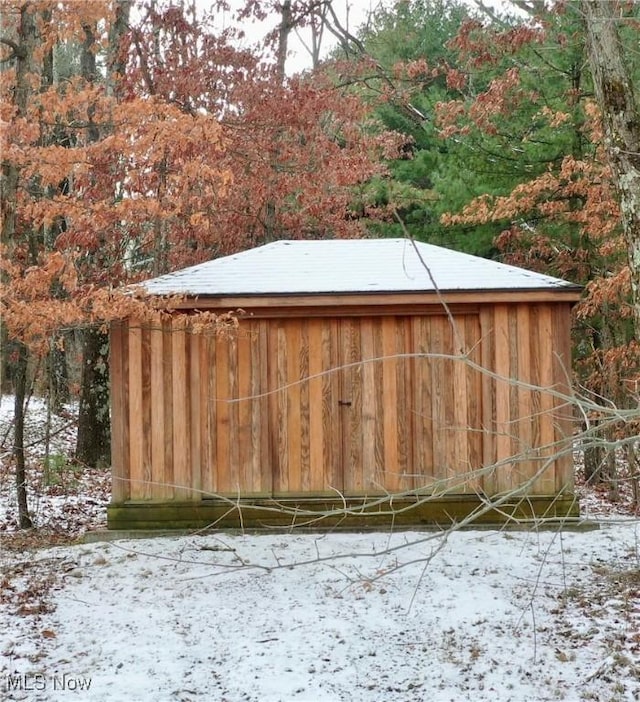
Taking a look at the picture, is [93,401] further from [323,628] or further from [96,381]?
[323,628]

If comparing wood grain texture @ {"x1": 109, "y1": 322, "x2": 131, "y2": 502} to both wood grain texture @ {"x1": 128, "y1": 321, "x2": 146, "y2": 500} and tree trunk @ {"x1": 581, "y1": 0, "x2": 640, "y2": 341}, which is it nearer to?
wood grain texture @ {"x1": 128, "y1": 321, "x2": 146, "y2": 500}

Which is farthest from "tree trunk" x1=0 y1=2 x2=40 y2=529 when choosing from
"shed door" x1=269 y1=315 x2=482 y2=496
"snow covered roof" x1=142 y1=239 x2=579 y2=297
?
"shed door" x1=269 y1=315 x2=482 y2=496

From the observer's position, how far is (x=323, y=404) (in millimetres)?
7742

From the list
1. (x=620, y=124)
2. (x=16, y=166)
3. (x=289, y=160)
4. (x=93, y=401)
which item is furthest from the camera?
(x=289, y=160)

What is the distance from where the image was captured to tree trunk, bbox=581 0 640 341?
5.40 metres

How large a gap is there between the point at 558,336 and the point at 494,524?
1.93 metres

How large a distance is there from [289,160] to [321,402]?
7.25m

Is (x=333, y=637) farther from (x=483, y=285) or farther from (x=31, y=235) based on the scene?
(x=31, y=235)

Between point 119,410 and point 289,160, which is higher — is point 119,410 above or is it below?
below

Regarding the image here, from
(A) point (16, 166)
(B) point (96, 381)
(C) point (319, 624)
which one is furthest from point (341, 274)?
(B) point (96, 381)

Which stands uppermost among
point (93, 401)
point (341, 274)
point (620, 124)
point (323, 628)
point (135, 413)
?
point (620, 124)

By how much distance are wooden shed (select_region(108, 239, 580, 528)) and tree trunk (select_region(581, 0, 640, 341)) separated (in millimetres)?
2221

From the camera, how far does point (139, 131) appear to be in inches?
265

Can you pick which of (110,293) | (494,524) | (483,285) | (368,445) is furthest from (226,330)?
(494,524)
